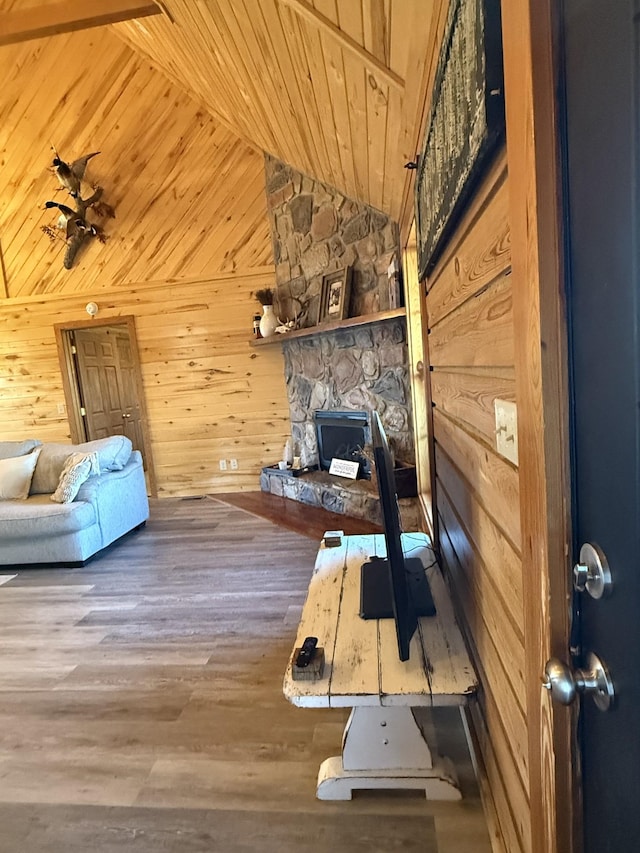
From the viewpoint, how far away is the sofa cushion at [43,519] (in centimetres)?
357

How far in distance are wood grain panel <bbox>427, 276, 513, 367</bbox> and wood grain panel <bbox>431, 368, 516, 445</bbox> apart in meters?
0.04

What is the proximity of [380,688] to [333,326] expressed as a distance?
3331 millimetres

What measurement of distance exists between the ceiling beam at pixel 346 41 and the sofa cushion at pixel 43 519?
131 inches

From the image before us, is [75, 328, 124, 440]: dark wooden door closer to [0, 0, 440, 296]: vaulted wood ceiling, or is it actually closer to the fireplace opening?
[0, 0, 440, 296]: vaulted wood ceiling

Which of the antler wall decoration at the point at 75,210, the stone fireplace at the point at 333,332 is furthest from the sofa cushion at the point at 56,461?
the antler wall decoration at the point at 75,210

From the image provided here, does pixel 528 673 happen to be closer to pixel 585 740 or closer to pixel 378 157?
pixel 585 740

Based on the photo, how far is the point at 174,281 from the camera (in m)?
5.43

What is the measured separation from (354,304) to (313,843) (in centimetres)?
374

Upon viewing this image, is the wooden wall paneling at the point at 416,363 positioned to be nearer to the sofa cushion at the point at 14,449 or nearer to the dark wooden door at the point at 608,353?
the dark wooden door at the point at 608,353

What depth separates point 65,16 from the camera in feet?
11.4

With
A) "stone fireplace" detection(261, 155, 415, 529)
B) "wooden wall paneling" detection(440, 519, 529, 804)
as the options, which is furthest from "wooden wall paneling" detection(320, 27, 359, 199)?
"wooden wall paneling" detection(440, 519, 529, 804)

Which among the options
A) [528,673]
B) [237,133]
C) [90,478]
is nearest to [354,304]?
[237,133]

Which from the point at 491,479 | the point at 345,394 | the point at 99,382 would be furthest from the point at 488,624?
the point at 99,382

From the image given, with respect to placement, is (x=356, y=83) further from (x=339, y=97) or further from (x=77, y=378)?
(x=77, y=378)
